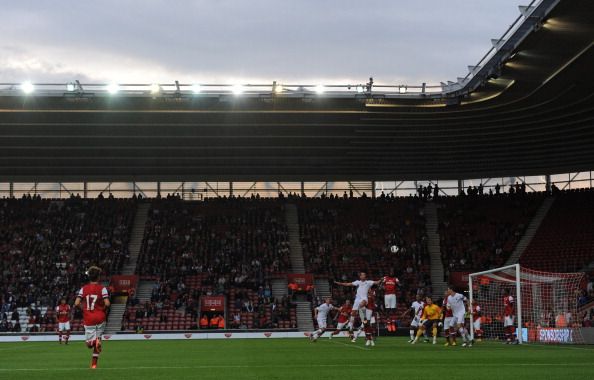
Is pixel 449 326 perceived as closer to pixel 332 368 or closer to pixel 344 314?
pixel 344 314

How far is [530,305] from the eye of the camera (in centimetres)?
3784

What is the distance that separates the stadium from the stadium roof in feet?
0.56

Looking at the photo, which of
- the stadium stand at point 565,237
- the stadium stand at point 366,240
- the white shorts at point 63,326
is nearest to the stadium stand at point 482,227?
the stadium stand at point 565,237

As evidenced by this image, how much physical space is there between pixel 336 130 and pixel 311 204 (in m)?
13.0

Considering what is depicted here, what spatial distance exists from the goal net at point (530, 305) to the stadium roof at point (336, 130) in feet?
29.8

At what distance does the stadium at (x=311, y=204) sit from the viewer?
124 ft

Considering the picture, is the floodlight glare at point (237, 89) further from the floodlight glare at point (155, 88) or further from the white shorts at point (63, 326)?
the white shorts at point (63, 326)

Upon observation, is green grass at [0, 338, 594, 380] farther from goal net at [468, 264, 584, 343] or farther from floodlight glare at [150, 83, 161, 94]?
floodlight glare at [150, 83, 161, 94]

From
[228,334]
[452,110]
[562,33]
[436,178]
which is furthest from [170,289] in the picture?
[562,33]

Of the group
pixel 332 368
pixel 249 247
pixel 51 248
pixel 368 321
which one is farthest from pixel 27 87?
pixel 332 368

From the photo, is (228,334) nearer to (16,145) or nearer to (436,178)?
(16,145)

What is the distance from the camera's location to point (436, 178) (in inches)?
2596

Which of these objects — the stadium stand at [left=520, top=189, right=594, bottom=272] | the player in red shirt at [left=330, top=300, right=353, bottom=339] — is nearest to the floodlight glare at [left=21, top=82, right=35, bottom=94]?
the player in red shirt at [left=330, top=300, right=353, bottom=339]

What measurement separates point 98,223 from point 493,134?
27.1m
